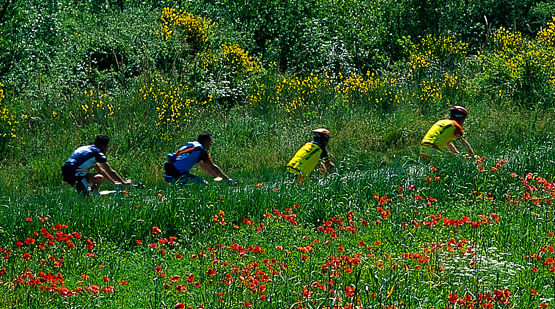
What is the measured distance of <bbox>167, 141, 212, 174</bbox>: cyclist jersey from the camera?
36.1 ft

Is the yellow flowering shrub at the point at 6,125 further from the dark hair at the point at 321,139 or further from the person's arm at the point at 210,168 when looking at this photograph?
the dark hair at the point at 321,139

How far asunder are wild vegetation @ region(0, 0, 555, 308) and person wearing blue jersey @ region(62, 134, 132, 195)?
0.25 meters

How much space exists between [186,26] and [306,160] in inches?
317

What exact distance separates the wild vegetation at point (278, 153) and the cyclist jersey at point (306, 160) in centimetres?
38

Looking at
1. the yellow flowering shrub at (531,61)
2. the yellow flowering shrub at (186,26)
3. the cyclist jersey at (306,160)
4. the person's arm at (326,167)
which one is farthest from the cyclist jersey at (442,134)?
the yellow flowering shrub at (186,26)

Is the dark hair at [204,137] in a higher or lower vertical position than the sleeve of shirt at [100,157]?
higher

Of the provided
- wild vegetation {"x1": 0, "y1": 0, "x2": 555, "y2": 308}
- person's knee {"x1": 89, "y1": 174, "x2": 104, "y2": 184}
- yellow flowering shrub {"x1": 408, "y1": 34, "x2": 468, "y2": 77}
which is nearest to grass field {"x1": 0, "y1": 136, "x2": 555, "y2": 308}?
wild vegetation {"x1": 0, "y1": 0, "x2": 555, "y2": 308}

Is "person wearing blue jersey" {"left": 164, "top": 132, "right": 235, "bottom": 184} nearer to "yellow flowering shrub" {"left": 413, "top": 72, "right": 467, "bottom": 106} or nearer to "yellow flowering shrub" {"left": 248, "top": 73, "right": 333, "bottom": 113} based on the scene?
"yellow flowering shrub" {"left": 248, "top": 73, "right": 333, "bottom": 113}

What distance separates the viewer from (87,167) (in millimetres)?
10961

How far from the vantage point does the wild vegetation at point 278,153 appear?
261 inches

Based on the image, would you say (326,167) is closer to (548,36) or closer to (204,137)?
(204,137)

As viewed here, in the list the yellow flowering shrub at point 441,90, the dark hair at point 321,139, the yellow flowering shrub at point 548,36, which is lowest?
the yellow flowering shrub at point 441,90

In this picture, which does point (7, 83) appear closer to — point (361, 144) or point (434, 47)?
point (361, 144)

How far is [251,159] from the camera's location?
540 inches
